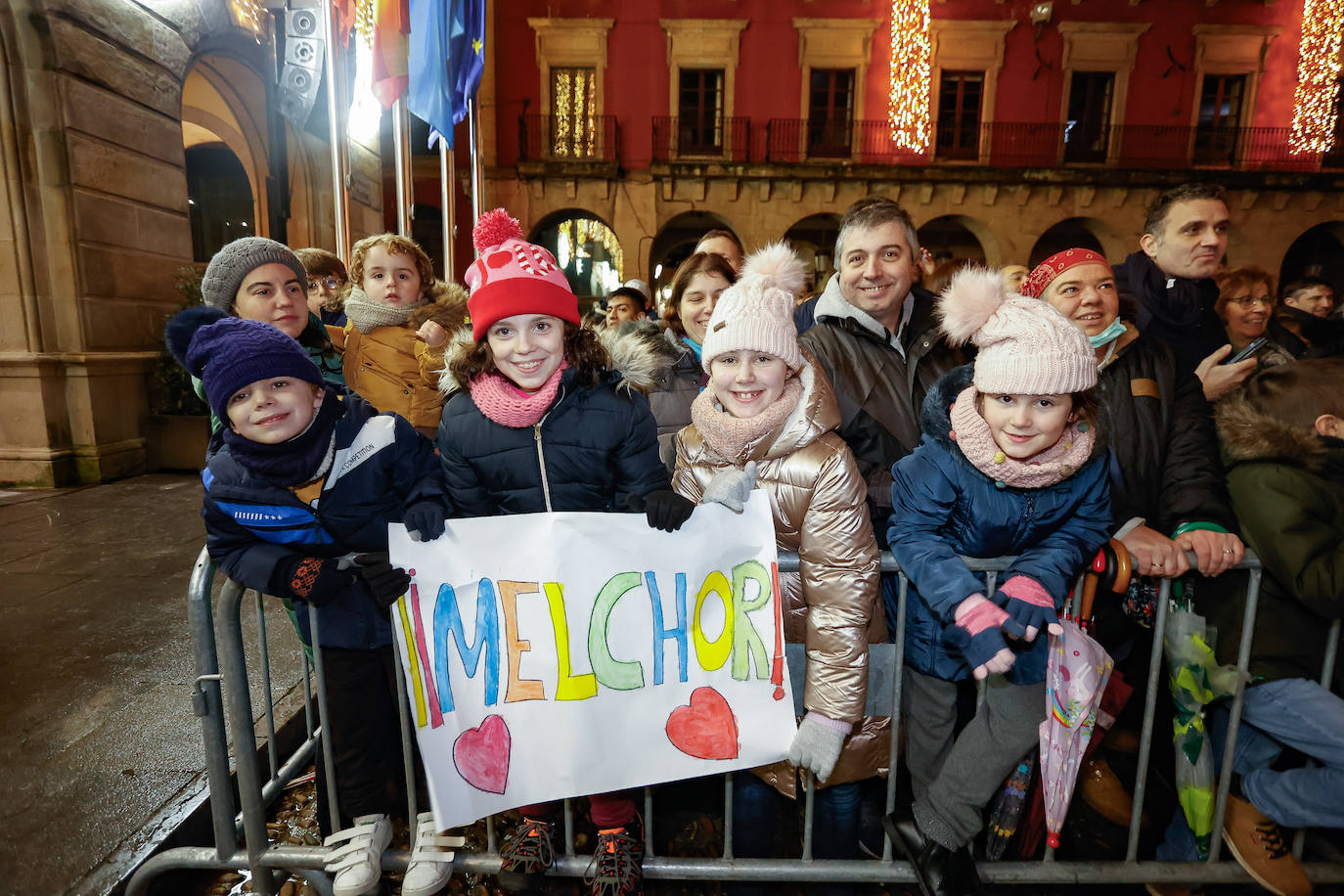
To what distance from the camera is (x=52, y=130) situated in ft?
20.8

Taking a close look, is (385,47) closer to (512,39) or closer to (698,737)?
(698,737)

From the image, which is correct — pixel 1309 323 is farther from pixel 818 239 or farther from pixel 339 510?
pixel 818 239

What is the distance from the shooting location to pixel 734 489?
177cm

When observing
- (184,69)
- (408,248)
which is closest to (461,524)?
(408,248)

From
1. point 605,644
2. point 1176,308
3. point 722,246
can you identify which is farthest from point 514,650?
point 1176,308

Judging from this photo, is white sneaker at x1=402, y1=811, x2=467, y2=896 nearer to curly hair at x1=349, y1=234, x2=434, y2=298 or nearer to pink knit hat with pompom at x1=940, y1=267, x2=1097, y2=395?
pink knit hat with pompom at x1=940, y1=267, x2=1097, y2=395

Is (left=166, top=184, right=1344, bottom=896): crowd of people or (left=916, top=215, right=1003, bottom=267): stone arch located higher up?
(left=916, top=215, right=1003, bottom=267): stone arch

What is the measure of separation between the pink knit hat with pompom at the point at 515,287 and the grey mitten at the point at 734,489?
718 mm

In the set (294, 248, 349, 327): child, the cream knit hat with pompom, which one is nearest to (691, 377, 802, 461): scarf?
the cream knit hat with pompom

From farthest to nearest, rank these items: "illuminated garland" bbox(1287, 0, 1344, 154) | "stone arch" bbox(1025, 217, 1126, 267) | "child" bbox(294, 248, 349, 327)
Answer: "stone arch" bbox(1025, 217, 1126, 267) < "illuminated garland" bbox(1287, 0, 1344, 154) < "child" bbox(294, 248, 349, 327)

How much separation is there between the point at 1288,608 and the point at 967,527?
3.38 ft

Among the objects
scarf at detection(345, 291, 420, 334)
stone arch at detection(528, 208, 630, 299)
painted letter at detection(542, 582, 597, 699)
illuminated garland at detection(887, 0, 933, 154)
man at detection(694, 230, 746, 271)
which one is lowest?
painted letter at detection(542, 582, 597, 699)

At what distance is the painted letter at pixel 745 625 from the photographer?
185cm

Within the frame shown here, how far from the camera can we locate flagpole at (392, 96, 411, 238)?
20.7 feet
